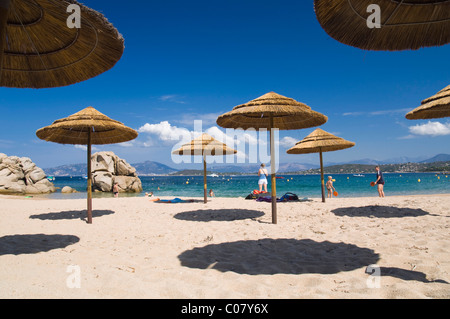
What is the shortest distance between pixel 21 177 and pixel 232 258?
34.9m

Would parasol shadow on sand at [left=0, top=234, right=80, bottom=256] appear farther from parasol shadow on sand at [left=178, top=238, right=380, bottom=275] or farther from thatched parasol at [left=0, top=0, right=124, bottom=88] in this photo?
thatched parasol at [left=0, top=0, right=124, bottom=88]

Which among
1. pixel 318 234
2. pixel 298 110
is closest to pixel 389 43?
pixel 298 110

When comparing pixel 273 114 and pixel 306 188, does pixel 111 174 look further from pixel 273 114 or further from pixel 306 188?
pixel 273 114

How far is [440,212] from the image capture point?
6.57 metres

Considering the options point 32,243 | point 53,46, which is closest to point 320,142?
point 53,46

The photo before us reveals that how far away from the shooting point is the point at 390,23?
311cm

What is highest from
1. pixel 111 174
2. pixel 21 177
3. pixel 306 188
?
pixel 111 174

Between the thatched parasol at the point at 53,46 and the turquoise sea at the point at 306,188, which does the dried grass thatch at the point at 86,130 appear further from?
the turquoise sea at the point at 306,188

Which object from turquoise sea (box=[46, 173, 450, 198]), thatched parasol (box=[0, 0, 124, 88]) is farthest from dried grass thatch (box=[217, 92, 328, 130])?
turquoise sea (box=[46, 173, 450, 198])

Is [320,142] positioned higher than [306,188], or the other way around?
[320,142]

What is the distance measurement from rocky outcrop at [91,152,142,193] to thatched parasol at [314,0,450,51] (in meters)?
32.0

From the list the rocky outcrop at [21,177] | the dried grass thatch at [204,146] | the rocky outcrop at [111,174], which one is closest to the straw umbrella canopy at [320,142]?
the dried grass thatch at [204,146]

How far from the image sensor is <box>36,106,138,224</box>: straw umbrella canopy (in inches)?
238

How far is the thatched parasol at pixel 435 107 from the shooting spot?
5441 millimetres
